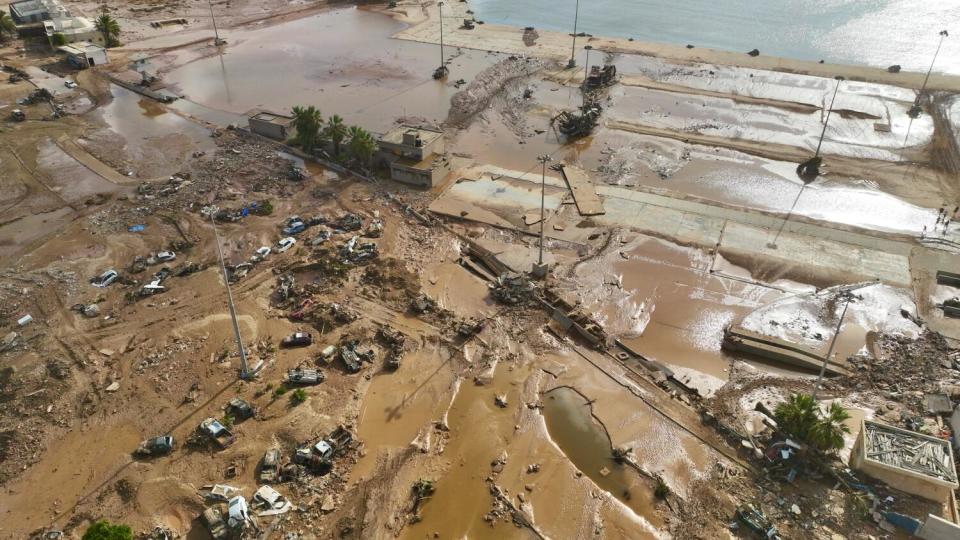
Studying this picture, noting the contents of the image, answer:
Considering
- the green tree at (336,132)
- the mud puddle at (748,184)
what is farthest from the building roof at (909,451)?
the green tree at (336,132)

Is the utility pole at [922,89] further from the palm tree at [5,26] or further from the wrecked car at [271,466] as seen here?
the palm tree at [5,26]

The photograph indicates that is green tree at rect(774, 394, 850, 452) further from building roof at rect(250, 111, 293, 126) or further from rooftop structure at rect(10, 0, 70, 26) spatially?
rooftop structure at rect(10, 0, 70, 26)

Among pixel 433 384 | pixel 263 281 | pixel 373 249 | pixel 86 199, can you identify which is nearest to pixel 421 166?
pixel 373 249

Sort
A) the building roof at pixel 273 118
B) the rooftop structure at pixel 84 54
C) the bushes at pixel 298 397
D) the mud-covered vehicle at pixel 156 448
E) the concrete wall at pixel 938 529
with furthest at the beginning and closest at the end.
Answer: the rooftop structure at pixel 84 54 → the building roof at pixel 273 118 → the bushes at pixel 298 397 → the mud-covered vehicle at pixel 156 448 → the concrete wall at pixel 938 529

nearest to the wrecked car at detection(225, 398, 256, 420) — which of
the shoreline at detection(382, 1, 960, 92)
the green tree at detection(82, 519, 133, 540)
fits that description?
the green tree at detection(82, 519, 133, 540)

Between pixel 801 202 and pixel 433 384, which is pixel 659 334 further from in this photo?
pixel 801 202

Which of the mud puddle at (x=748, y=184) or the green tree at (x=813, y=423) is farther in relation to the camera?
the mud puddle at (x=748, y=184)
